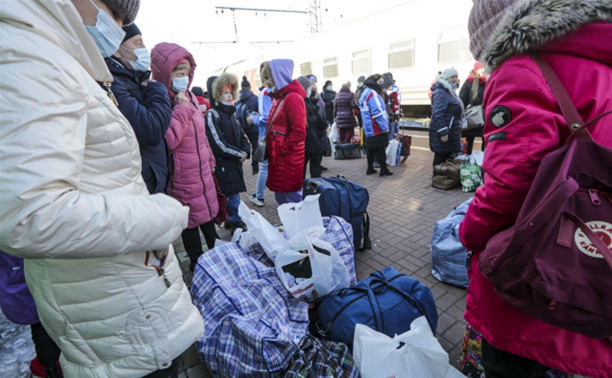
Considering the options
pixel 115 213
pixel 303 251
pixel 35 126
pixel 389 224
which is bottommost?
pixel 389 224

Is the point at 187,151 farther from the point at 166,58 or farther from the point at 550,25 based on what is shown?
the point at 550,25

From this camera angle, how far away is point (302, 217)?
255 centimetres

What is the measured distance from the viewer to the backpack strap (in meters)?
0.93

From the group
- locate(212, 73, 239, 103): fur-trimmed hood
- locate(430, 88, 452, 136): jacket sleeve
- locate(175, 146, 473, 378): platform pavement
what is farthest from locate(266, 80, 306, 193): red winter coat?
locate(430, 88, 452, 136): jacket sleeve

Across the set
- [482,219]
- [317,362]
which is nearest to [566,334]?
[482,219]

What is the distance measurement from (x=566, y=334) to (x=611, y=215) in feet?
1.57

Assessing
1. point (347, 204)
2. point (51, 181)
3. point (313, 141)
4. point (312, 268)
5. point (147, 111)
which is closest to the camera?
point (51, 181)

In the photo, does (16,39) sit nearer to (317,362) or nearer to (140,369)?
(140,369)

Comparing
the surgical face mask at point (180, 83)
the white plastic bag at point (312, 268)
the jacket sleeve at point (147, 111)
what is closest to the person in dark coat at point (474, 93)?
the white plastic bag at point (312, 268)

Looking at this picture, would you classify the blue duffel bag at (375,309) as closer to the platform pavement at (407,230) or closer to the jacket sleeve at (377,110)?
the platform pavement at (407,230)

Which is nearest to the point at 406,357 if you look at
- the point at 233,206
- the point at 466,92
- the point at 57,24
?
the point at 57,24

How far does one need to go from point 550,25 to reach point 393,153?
5.27 metres

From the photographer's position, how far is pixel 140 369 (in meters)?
1.11

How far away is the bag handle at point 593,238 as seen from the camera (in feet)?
2.66
